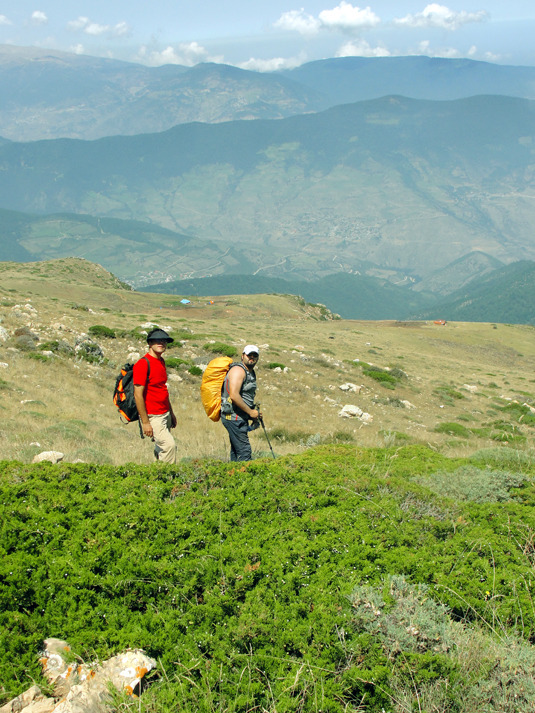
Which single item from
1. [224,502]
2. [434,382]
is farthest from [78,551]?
[434,382]

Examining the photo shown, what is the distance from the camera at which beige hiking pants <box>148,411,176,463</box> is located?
676 centimetres

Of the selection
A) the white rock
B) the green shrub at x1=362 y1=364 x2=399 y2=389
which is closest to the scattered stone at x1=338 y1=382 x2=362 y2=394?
the green shrub at x1=362 y1=364 x2=399 y2=389

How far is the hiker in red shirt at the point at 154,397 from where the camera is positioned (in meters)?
6.65

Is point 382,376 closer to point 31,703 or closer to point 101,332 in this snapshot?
point 101,332

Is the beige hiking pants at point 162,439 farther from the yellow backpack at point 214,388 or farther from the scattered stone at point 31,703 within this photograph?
the scattered stone at point 31,703

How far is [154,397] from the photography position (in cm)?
686

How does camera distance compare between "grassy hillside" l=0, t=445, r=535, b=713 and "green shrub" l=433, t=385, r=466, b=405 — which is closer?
"grassy hillside" l=0, t=445, r=535, b=713

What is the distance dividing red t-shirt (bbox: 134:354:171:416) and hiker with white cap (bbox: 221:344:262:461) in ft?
2.81

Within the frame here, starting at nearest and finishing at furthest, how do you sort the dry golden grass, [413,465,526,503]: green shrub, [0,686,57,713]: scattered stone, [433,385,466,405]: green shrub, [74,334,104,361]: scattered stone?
[0,686,57,713]: scattered stone < [413,465,526,503]: green shrub < the dry golden grass < [74,334,104,361]: scattered stone < [433,385,466,405]: green shrub

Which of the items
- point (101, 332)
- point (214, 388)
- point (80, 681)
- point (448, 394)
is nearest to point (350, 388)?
point (448, 394)

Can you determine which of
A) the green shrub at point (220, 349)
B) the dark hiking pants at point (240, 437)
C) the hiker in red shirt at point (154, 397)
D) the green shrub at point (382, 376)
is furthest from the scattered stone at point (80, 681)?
the green shrub at point (382, 376)

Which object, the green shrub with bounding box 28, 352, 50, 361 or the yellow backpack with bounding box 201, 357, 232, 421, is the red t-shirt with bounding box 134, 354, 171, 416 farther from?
the green shrub with bounding box 28, 352, 50, 361

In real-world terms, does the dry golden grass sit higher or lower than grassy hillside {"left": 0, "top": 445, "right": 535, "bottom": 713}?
lower

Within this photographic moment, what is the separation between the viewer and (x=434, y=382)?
94.6ft
